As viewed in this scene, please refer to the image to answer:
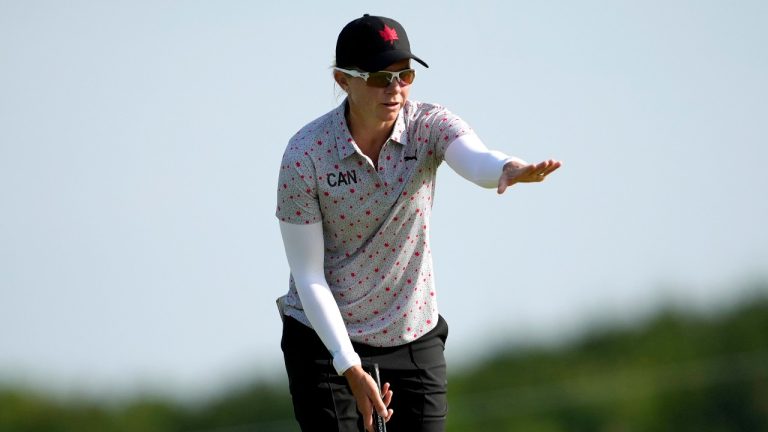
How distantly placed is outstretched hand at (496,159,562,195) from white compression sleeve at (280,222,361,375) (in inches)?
30.5

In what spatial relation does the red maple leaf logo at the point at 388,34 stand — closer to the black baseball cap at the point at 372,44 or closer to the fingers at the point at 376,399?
the black baseball cap at the point at 372,44

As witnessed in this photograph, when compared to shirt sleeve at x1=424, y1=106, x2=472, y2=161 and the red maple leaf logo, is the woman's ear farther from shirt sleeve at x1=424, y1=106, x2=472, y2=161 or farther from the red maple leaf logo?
shirt sleeve at x1=424, y1=106, x2=472, y2=161

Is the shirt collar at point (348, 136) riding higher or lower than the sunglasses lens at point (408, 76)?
lower

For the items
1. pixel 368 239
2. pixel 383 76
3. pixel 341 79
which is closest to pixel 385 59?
pixel 383 76

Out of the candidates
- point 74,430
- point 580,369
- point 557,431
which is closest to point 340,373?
point 557,431

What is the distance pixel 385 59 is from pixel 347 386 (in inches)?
46.2

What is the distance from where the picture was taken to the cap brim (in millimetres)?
5016

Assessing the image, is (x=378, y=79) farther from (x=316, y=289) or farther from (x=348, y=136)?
(x=316, y=289)

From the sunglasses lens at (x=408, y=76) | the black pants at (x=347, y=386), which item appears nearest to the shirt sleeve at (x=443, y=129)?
the sunglasses lens at (x=408, y=76)

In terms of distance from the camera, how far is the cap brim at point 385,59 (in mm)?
5016

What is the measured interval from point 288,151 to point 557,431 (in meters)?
11.5

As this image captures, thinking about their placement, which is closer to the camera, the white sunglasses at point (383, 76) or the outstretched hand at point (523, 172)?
the outstretched hand at point (523, 172)

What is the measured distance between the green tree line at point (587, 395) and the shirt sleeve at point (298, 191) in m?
8.94

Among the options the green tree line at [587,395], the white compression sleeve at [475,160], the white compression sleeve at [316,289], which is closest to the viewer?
the white compression sleeve at [475,160]
